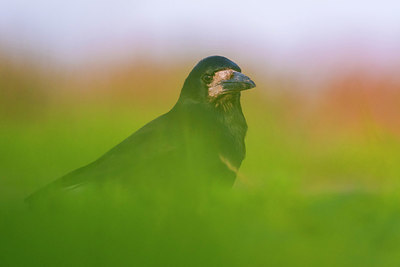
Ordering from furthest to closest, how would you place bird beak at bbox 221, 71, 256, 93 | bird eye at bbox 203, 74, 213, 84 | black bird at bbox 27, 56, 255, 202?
bird eye at bbox 203, 74, 213, 84, bird beak at bbox 221, 71, 256, 93, black bird at bbox 27, 56, 255, 202

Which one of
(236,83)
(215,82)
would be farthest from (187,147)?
(215,82)

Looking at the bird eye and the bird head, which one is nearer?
the bird head

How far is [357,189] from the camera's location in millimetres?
441

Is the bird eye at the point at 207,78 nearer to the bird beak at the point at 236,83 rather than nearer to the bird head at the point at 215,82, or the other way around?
the bird head at the point at 215,82

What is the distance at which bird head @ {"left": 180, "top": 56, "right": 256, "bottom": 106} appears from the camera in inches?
105

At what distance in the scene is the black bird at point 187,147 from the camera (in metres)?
0.47

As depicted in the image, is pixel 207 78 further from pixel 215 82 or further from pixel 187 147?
pixel 187 147

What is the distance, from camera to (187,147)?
0.50 metres

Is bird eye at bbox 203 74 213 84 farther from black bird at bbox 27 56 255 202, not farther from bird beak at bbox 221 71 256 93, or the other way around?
bird beak at bbox 221 71 256 93

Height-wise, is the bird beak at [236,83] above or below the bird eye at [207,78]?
below

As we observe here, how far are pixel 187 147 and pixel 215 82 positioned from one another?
228cm

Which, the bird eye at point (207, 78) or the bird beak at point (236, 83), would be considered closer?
the bird beak at point (236, 83)

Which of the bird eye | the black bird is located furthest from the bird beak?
the bird eye

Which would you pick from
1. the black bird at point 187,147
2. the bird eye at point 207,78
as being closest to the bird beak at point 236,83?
the black bird at point 187,147
